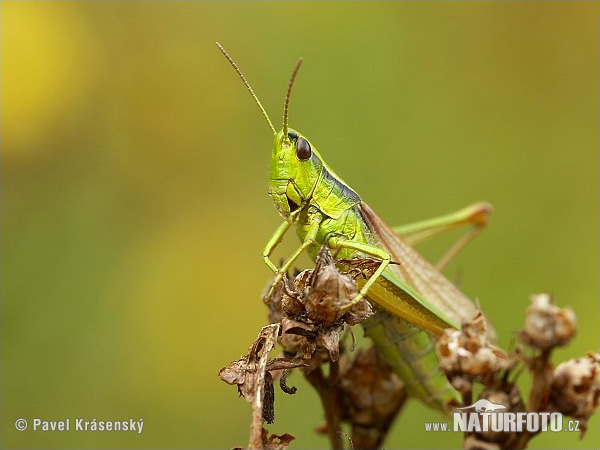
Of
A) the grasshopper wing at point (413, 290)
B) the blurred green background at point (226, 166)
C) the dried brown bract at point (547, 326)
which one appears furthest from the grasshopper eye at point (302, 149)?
the blurred green background at point (226, 166)

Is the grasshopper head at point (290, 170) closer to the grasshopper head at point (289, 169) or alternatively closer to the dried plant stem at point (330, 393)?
the grasshopper head at point (289, 169)

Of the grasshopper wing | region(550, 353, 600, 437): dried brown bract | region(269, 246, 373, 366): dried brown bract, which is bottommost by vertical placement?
region(550, 353, 600, 437): dried brown bract

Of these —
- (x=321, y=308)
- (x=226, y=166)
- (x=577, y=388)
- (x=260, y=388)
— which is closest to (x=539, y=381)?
(x=577, y=388)

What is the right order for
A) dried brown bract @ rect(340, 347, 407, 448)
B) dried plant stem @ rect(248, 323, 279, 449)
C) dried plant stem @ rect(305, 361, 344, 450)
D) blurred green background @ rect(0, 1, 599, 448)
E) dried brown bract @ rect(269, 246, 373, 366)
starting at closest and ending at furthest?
dried plant stem @ rect(248, 323, 279, 449) → dried brown bract @ rect(269, 246, 373, 366) → dried plant stem @ rect(305, 361, 344, 450) → dried brown bract @ rect(340, 347, 407, 448) → blurred green background @ rect(0, 1, 599, 448)

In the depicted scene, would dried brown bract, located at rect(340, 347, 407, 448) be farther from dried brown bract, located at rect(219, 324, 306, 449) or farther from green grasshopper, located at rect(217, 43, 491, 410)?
dried brown bract, located at rect(219, 324, 306, 449)

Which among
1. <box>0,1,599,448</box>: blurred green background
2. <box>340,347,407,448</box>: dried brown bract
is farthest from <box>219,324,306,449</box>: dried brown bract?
<box>0,1,599,448</box>: blurred green background
